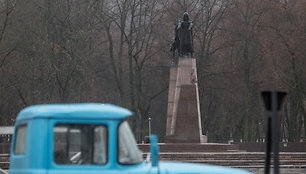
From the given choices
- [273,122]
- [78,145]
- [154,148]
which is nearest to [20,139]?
[78,145]

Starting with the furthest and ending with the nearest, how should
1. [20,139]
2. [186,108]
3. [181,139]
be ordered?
[181,139] < [186,108] < [20,139]

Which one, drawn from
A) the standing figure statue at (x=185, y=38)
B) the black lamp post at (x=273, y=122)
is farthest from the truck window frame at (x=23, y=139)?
the standing figure statue at (x=185, y=38)

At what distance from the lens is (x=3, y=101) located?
1881 inches

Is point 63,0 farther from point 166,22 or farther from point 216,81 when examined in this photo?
point 216,81

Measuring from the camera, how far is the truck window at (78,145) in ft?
25.0

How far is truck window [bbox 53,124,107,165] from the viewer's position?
7.61m

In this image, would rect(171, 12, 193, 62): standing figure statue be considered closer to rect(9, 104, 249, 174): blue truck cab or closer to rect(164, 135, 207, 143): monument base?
Result: rect(164, 135, 207, 143): monument base

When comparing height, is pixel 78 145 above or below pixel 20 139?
below

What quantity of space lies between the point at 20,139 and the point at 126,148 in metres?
1.54

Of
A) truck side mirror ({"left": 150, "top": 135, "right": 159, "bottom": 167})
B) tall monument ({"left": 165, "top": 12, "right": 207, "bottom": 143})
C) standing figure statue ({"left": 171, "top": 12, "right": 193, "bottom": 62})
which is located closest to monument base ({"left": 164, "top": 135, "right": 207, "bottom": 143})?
tall monument ({"left": 165, "top": 12, "right": 207, "bottom": 143})

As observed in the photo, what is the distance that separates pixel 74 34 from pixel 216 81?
47.4 ft

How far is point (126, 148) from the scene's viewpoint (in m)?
7.68

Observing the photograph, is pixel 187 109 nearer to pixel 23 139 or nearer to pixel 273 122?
pixel 273 122

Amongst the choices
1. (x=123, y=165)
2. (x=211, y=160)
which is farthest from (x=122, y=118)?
(x=211, y=160)
